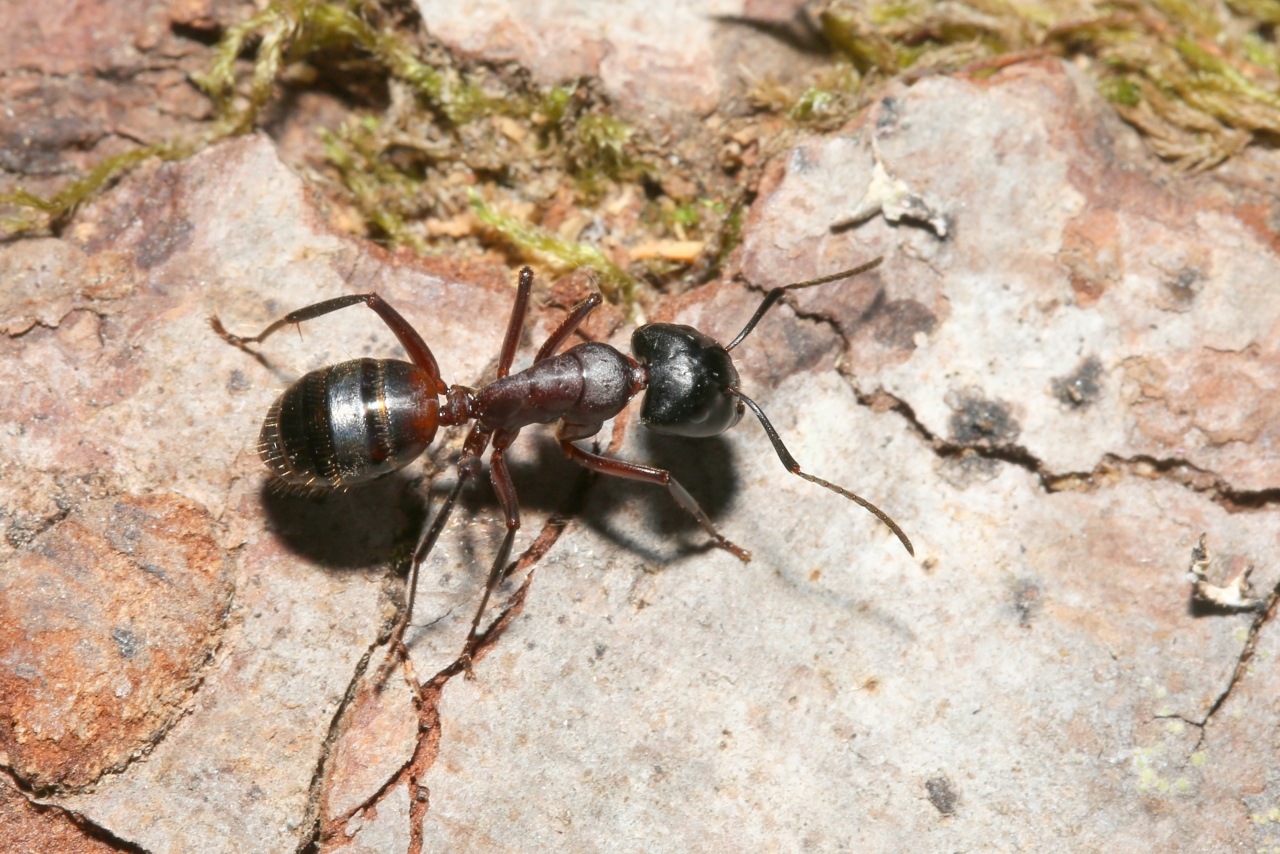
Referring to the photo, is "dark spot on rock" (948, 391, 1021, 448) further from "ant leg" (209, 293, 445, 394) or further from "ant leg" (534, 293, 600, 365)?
"ant leg" (209, 293, 445, 394)

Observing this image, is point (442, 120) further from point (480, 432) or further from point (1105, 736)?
point (1105, 736)

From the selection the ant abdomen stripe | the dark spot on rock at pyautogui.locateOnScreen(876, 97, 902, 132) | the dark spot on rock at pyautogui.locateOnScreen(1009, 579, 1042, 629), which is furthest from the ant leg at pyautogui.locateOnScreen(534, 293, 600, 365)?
the dark spot on rock at pyautogui.locateOnScreen(1009, 579, 1042, 629)

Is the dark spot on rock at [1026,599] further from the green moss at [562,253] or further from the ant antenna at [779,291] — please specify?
the green moss at [562,253]

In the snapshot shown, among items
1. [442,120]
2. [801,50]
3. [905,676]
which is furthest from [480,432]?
[801,50]

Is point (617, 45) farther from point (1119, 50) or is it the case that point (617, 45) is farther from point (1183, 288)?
point (1183, 288)

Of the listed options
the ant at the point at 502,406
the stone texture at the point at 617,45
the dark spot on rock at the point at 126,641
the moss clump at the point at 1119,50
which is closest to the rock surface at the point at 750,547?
the dark spot on rock at the point at 126,641

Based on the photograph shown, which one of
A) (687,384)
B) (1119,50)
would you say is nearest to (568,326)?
(687,384)

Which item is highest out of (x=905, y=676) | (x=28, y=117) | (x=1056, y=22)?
(x=1056, y=22)
